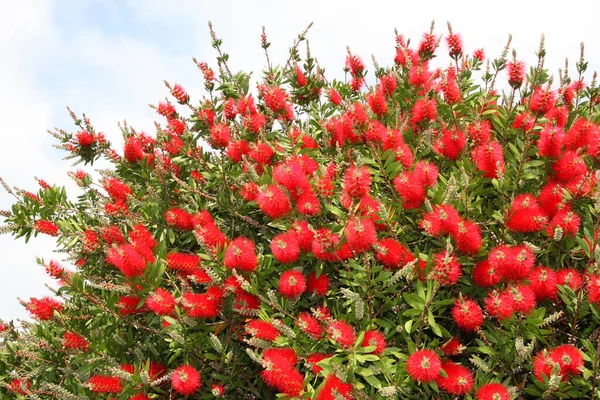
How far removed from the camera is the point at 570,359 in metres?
2.80

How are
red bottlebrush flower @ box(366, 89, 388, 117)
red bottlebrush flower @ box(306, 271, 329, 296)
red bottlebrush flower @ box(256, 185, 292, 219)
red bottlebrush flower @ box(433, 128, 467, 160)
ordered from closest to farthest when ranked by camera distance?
red bottlebrush flower @ box(256, 185, 292, 219), red bottlebrush flower @ box(306, 271, 329, 296), red bottlebrush flower @ box(433, 128, 467, 160), red bottlebrush flower @ box(366, 89, 388, 117)

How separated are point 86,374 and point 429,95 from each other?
335 centimetres

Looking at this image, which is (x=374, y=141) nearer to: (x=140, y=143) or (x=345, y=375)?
(x=345, y=375)

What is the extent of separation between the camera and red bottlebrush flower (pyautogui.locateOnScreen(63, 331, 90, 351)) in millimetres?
3965

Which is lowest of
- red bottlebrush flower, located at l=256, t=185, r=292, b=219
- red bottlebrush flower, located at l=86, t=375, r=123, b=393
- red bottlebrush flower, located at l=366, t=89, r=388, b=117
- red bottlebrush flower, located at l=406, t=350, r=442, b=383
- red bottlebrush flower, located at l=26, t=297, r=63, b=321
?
red bottlebrush flower, located at l=406, t=350, r=442, b=383

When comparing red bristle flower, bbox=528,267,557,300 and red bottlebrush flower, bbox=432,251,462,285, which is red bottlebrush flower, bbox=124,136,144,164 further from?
red bristle flower, bbox=528,267,557,300

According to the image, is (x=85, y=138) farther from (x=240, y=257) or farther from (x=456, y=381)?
(x=456, y=381)

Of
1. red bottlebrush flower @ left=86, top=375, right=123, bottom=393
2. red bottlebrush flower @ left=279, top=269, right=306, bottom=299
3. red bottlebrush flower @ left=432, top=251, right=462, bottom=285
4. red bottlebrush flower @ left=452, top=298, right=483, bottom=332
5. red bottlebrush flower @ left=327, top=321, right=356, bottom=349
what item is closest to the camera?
red bottlebrush flower @ left=432, top=251, right=462, bottom=285

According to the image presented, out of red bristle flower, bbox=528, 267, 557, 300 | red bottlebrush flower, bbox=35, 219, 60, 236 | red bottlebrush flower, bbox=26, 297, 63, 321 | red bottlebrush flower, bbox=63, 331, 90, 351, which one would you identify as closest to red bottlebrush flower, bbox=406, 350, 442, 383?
red bristle flower, bbox=528, 267, 557, 300

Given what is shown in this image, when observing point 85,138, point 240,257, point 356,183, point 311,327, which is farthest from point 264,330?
point 85,138

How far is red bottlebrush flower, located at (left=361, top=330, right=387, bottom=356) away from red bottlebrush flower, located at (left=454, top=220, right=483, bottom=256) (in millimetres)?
673

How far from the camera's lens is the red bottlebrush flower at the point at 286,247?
3260 millimetres

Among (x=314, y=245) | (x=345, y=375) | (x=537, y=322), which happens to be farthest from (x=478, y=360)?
(x=314, y=245)

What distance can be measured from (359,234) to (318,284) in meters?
0.67
